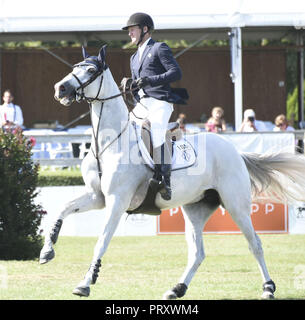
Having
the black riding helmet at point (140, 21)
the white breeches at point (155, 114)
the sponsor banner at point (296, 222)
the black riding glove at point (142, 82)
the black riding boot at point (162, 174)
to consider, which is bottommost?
the sponsor banner at point (296, 222)

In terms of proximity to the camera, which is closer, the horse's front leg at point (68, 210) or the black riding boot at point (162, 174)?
the horse's front leg at point (68, 210)

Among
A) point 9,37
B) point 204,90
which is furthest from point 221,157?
point 204,90

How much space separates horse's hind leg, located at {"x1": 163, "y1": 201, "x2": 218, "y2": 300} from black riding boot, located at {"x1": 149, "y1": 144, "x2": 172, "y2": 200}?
0.77m

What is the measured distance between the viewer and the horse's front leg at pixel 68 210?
21.7 feet

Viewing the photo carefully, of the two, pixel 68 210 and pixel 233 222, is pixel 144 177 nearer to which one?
pixel 68 210

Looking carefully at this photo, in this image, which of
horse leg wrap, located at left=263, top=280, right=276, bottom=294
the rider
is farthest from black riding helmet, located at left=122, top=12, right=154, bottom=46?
horse leg wrap, located at left=263, top=280, right=276, bottom=294

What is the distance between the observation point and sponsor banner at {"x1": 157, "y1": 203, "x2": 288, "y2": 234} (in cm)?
1367

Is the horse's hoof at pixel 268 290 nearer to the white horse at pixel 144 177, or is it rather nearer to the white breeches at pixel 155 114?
the white horse at pixel 144 177

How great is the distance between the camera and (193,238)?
791 cm

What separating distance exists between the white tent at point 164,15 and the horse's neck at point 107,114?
9.20m

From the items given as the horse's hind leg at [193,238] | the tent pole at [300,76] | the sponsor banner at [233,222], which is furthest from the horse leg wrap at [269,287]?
the tent pole at [300,76]

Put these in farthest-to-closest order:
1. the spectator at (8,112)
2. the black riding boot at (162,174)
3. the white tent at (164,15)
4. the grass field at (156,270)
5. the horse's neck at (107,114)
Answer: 1. the spectator at (8,112)
2. the white tent at (164,15)
3. the grass field at (156,270)
4. the black riding boot at (162,174)
5. the horse's neck at (107,114)
